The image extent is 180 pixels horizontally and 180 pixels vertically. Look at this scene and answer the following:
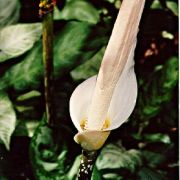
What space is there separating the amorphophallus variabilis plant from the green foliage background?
119 mm

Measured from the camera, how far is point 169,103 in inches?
28.2

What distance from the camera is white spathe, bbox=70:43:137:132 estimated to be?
0.48 meters

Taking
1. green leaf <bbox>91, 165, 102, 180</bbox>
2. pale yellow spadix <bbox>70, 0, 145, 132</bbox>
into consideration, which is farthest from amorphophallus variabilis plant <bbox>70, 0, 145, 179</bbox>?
Answer: green leaf <bbox>91, 165, 102, 180</bbox>

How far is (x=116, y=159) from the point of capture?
0.61 meters

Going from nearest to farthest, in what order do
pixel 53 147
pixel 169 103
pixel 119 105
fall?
pixel 119 105, pixel 53 147, pixel 169 103

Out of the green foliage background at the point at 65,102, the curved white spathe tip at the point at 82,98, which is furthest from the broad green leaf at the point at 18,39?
the curved white spathe tip at the point at 82,98

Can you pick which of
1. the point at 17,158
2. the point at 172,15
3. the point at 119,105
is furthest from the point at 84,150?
the point at 172,15

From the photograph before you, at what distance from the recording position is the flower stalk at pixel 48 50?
51 cm

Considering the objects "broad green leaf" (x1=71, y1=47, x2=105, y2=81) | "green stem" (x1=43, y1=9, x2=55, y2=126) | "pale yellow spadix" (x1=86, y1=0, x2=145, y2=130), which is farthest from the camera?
"broad green leaf" (x1=71, y1=47, x2=105, y2=81)

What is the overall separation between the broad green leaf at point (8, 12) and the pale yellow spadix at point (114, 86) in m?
0.20

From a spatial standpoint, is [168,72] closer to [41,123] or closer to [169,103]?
[169,103]

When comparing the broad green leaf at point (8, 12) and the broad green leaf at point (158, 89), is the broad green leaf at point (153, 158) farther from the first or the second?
the broad green leaf at point (8, 12)

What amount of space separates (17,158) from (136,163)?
0.15 meters

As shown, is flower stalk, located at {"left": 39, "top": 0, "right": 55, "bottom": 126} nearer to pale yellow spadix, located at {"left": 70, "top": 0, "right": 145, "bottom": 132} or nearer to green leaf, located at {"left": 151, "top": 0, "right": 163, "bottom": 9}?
pale yellow spadix, located at {"left": 70, "top": 0, "right": 145, "bottom": 132}
